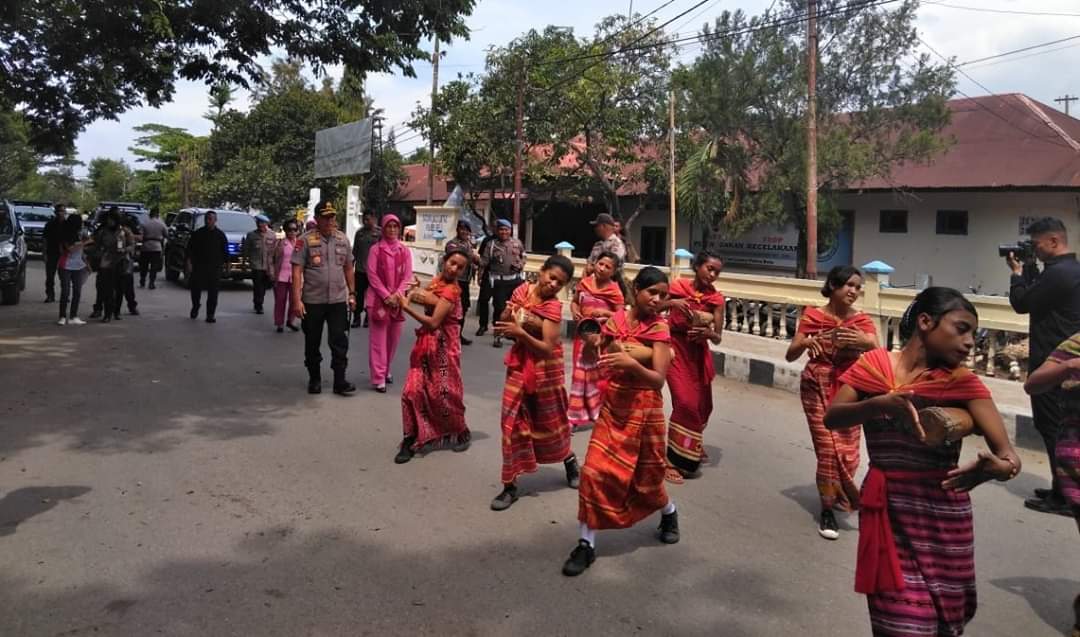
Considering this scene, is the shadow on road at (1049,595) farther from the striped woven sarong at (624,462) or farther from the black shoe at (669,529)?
the striped woven sarong at (624,462)

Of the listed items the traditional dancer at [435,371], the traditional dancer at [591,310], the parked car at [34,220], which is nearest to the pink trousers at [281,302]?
the traditional dancer at [435,371]

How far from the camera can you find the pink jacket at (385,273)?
23.0ft

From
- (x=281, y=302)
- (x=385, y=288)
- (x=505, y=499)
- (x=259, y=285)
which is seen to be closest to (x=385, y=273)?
(x=385, y=288)

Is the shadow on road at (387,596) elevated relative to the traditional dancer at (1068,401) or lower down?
lower down

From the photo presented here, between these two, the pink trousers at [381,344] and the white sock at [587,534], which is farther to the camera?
the pink trousers at [381,344]

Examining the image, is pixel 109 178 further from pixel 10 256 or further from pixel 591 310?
pixel 591 310

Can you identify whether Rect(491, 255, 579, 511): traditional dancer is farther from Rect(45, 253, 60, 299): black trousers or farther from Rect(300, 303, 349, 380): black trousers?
Rect(45, 253, 60, 299): black trousers

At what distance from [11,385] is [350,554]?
4.99 m

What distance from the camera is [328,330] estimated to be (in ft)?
23.5

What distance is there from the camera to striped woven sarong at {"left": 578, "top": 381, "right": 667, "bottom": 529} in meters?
3.58

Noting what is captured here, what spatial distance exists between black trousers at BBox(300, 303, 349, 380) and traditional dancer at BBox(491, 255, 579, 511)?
309 cm

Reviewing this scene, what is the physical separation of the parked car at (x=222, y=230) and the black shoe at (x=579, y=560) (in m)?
14.4

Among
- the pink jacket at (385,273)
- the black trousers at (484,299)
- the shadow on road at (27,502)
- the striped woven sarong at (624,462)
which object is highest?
the pink jacket at (385,273)

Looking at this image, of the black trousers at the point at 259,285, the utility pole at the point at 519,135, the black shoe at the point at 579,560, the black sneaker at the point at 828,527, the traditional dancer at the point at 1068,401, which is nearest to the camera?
the traditional dancer at the point at 1068,401
